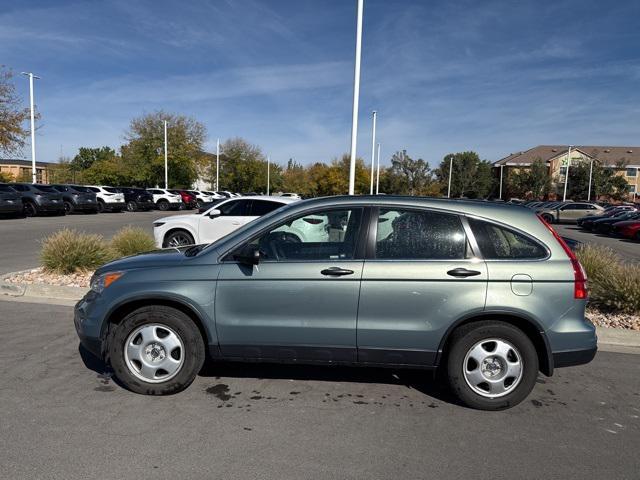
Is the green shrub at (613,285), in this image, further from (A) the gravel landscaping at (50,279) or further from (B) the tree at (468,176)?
(B) the tree at (468,176)

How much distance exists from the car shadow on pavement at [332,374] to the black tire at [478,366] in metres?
0.39

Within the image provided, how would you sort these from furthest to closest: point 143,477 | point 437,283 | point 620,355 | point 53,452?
point 620,355 < point 437,283 < point 53,452 < point 143,477

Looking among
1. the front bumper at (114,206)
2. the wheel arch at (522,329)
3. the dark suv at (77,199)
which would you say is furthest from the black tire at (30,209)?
the wheel arch at (522,329)

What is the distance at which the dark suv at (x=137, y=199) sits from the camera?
112ft

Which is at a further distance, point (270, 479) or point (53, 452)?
point (53, 452)

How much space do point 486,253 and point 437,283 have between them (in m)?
0.48

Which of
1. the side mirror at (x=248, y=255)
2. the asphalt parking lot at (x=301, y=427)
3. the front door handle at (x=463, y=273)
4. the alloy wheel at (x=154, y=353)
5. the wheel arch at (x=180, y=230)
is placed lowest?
the asphalt parking lot at (x=301, y=427)

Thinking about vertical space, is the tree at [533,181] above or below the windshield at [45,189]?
above

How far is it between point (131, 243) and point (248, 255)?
20.0 ft

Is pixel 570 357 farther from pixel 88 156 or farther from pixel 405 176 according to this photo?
pixel 88 156

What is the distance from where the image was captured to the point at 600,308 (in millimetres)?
6688

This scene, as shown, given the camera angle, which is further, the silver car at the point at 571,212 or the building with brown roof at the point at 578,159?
the building with brown roof at the point at 578,159

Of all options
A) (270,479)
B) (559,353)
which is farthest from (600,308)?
(270,479)

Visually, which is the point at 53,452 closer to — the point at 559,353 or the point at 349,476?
the point at 349,476
